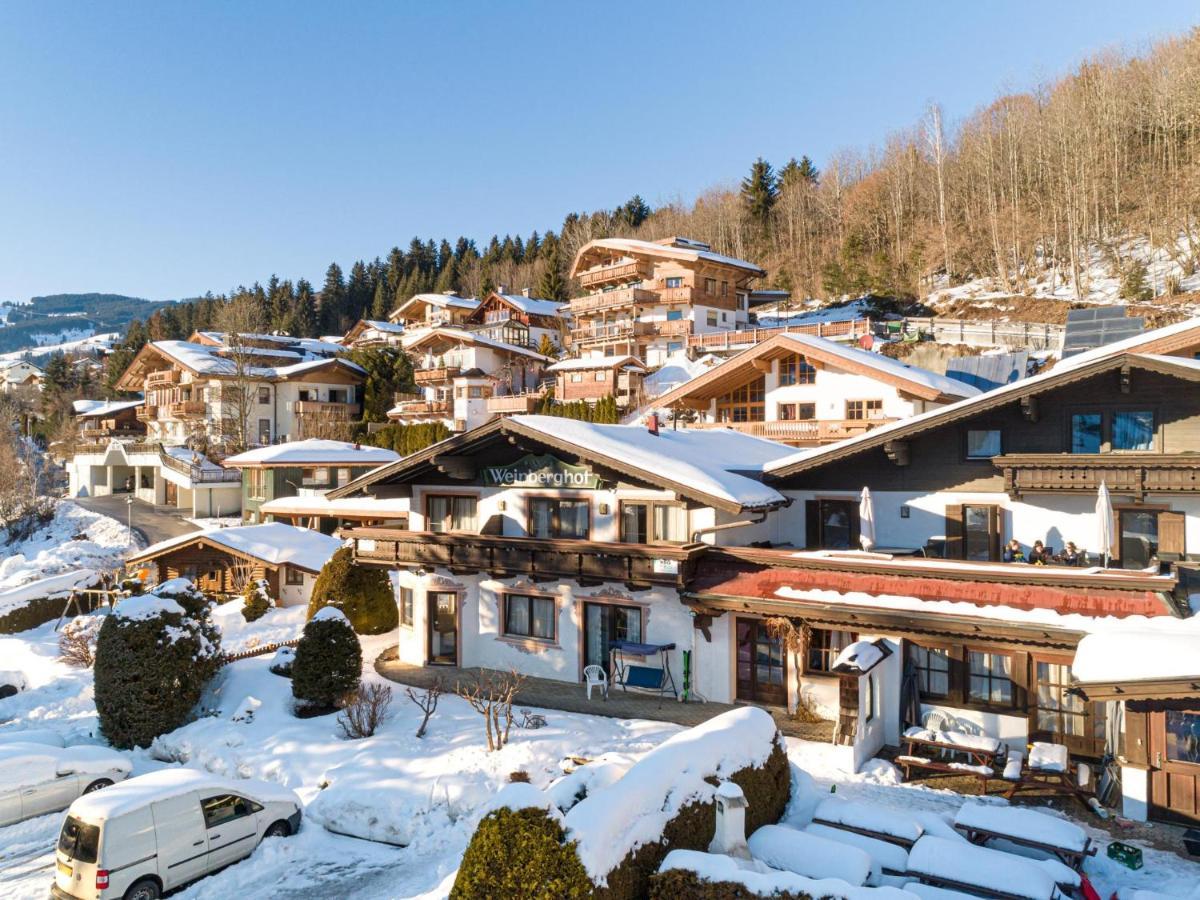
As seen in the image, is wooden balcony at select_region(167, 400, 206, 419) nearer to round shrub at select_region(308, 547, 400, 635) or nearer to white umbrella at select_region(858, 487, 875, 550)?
round shrub at select_region(308, 547, 400, 635)

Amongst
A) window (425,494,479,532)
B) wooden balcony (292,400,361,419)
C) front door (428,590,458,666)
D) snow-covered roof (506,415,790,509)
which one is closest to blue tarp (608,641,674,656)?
snow-covered roof (506,415,790,509)

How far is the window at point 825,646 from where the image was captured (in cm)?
1802

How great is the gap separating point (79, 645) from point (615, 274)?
52.2 m

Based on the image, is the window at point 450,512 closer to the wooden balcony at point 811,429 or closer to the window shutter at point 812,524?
the window shutter at point 812,524

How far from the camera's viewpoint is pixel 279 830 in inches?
587

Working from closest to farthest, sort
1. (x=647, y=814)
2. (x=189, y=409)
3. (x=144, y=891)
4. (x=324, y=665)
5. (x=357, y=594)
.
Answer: (x=647, y=814) → (x=144, y=891) → (x=324, y=665) → (x=357, y=594) → (x=189, y=409)

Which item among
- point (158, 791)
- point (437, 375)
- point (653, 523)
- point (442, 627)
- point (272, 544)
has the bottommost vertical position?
point (158, 791)

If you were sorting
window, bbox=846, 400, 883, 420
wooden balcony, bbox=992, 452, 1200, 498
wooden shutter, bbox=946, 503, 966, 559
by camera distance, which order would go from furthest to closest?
window, bbox=846, 400, 883, 420 → wooden shutter, bbox=946, 503, 966, 559 → wooden balcony, bbox=992, 452, 1200, 498

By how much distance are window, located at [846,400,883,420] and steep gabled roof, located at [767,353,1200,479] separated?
14.5 meters

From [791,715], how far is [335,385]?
2363 inches

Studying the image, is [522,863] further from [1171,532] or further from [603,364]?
[603,364]

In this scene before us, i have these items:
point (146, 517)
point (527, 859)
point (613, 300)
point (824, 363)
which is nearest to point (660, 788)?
point (527, 859)

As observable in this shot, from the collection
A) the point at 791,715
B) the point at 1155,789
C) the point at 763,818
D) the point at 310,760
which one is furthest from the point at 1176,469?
the point at 310,760

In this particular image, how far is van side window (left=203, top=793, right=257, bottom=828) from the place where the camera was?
45.4ft
